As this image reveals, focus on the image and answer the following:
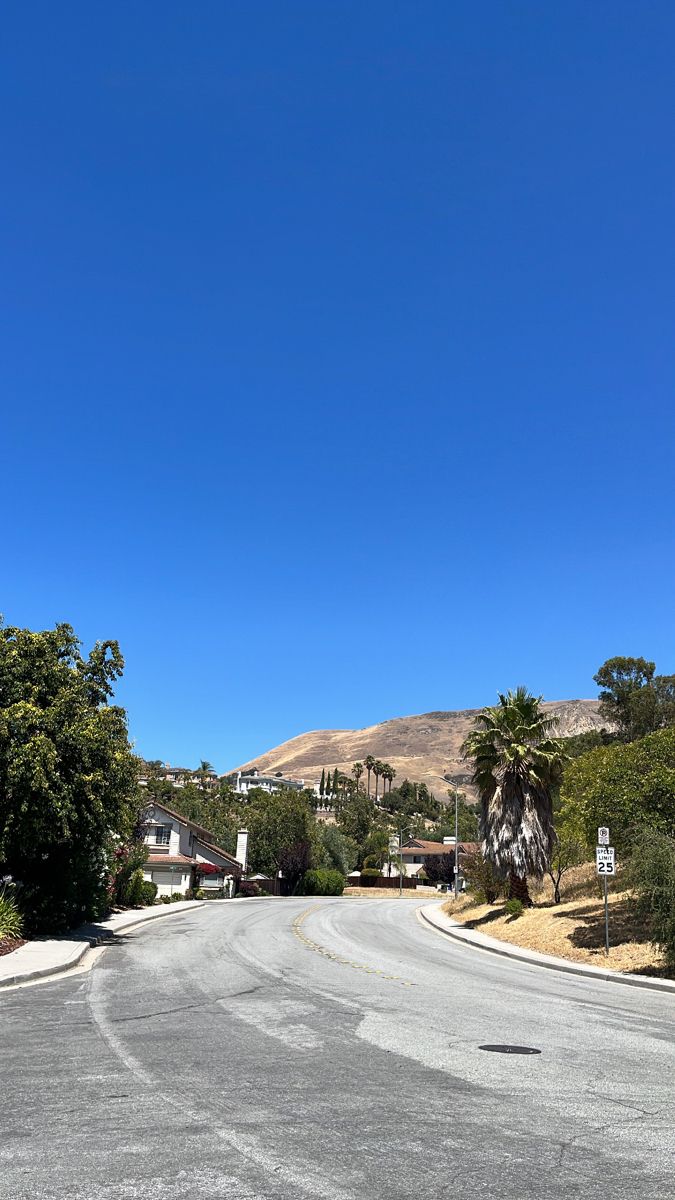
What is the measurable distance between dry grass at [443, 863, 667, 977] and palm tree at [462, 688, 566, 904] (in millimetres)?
1791

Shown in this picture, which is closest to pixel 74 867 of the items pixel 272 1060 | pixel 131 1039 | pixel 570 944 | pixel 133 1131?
pixel 570 944

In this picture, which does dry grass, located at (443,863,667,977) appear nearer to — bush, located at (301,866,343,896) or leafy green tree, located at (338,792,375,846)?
bush, located at (301,866,343,896)

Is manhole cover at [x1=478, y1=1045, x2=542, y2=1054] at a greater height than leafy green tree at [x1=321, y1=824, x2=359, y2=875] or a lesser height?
greater

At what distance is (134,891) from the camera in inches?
1631

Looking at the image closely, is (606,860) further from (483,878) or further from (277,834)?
(277,834)

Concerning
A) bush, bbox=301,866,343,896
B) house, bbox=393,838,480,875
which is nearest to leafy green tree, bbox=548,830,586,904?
bush, bbox=301,866,343,896

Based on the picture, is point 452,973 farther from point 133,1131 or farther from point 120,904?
point 120,904

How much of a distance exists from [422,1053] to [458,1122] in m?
3.07

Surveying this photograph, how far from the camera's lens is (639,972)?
19.2m

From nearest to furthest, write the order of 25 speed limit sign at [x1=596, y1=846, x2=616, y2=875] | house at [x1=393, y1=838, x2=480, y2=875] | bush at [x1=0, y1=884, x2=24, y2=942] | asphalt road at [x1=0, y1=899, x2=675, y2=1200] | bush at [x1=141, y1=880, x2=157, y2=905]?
asphalt road at [x1=0, y1=899, x2=675, y2=1200], bush at [x1=0, y1=884, x2=24, y2=942], 25 speed limit sign at [x1=596, y1=846, x2=616, y2=875], bush at [x1=141, y1=880, x2=157, y2=905], house at [x1=393, y1=838, x2=480, y2=875]

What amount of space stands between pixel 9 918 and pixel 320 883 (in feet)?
202

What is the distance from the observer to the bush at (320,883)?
7806 cm

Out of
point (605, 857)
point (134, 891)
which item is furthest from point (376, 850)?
point (605, 857)

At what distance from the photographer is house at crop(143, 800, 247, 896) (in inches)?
2427
